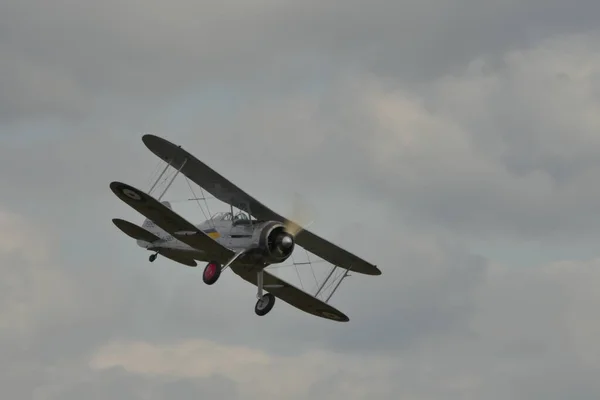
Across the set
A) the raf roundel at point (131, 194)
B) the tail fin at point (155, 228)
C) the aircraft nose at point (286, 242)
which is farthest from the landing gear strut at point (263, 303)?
the raf roundel at point (131, 194)

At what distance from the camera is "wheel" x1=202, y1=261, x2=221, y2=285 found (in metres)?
40.3

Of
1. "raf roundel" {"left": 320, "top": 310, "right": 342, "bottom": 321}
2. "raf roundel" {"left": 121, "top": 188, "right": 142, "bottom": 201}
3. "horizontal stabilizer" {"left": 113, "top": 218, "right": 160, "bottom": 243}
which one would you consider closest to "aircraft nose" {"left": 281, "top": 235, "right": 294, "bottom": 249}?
"raf roundel" {"left": 121, "top": 188, "right": 142, "bottom": 201}

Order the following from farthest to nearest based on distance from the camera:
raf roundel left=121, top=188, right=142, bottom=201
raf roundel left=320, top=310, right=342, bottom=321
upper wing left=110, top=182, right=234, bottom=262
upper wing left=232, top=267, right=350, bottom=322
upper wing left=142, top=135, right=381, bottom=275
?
1. raf roundel left=320, top=310, right=342, bottom=321
2. upper wing left=232, top=267, right=350, bottom=322
3. upper wing left=142, top=135, right=381, bottom=275
4. upper wing left=110, top=182, right=234, bottom=262
5. raf roundel left=121, top=188, right=142, bottom=201

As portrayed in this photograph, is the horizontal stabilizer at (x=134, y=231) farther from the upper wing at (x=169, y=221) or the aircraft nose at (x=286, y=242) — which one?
the aircraft nose at (x=286, y=242)

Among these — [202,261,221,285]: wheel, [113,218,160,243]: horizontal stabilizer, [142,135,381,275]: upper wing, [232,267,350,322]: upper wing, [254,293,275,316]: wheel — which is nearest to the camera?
[142,135,381,275]: upper wing

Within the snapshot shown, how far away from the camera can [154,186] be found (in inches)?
1567

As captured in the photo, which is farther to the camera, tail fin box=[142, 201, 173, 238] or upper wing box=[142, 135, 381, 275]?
tail fin box=[142, 201, 173, 238]

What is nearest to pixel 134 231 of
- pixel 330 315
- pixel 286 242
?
pixel 286 242

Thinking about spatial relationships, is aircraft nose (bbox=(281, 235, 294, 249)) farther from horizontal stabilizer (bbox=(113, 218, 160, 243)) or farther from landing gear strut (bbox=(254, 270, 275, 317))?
horizontal stabilizer (bbox=(113, 218, 160, 243))

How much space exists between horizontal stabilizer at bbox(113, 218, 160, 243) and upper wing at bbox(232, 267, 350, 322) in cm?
322

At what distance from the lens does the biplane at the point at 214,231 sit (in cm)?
3938

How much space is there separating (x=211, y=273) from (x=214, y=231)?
1.68 metres

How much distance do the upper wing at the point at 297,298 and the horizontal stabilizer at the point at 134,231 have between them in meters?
3.22

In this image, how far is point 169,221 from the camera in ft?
130
